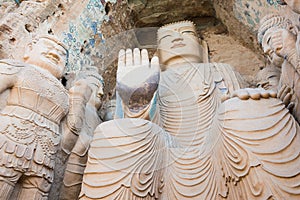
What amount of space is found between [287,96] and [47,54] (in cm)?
152

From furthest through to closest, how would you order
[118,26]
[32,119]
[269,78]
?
1. [118,26]
2. [269,78]
3. [32,119]

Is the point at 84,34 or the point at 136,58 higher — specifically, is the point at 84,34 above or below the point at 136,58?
above

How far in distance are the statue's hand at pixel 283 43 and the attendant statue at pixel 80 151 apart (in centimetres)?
131

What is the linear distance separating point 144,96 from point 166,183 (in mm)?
616

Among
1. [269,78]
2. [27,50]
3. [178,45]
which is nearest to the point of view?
[27,50]

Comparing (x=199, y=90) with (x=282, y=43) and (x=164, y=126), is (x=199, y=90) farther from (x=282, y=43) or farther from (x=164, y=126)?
(x=282, y=43)

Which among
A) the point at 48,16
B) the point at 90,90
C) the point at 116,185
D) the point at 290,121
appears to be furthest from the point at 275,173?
the point at 48,16

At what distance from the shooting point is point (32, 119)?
2008 mm

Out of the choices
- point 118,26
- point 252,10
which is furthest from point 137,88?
point 118,26

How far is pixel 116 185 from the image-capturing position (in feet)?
5.37

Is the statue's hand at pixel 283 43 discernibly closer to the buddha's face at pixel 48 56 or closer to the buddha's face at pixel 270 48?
the buddha's face at pixel 270 48

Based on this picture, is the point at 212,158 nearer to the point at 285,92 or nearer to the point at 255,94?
the point at 255,94

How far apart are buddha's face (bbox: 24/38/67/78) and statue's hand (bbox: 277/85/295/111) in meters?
1.39

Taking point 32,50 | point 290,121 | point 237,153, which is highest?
point 32,50
